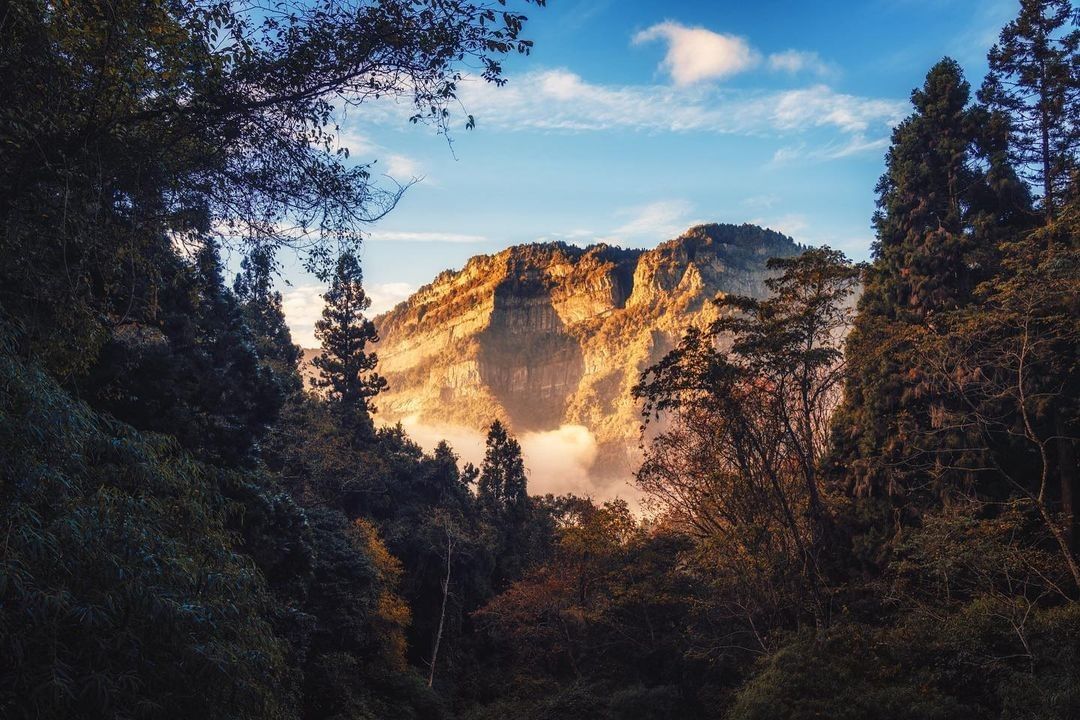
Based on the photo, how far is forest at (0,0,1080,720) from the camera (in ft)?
12.6

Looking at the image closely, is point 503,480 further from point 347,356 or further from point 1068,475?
point 1068,475

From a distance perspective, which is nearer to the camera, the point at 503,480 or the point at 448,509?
the point at 448,509

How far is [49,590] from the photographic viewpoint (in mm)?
3084

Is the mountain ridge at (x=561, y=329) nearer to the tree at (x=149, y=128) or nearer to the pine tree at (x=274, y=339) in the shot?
the pine tree at (x=274, y=339)

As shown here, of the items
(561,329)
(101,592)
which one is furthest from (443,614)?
(561,329)

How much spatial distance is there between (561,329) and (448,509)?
104666mm

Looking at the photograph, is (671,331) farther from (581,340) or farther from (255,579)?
(255,579)

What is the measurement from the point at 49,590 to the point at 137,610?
0.41 metres

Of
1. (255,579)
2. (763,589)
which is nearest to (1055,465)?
(763,589)

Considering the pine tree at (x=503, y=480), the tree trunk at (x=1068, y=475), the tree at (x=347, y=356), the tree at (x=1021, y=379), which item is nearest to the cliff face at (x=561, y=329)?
the pine tree at (x=503, y=480)

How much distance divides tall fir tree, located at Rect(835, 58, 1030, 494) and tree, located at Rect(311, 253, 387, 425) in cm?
2663

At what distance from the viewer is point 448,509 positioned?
32.1 meters

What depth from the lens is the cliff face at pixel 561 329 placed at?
4744 inches

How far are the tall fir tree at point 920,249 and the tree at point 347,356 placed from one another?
26.6 meters
